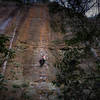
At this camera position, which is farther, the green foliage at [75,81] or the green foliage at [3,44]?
the green foliage at [3,44]

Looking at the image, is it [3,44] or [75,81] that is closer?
[75,81]

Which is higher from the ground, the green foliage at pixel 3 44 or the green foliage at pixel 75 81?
the green foliage at pixel 3 44

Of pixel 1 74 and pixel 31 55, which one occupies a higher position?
pixel 31 55

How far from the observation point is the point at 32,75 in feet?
23.5

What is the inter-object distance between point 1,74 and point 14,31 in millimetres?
6621

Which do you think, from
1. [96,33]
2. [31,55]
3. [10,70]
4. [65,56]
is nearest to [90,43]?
[96,33]

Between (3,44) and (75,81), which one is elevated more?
(3,44)


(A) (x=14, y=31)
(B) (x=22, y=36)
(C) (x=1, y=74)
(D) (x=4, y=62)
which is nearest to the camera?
(C) (x=1, y=74)

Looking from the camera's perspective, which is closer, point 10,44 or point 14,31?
point 10,44

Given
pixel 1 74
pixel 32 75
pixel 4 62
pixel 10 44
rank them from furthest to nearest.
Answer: pixel 10 44, pixel 4 62, pixel 32 75, pixel 1 74

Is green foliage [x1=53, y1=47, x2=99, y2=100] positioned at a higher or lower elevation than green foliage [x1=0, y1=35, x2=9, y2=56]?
lower

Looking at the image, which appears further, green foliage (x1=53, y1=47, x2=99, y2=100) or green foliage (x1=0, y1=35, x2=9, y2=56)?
green foliage (x1=0, y1=35, x2=9, y2=56)

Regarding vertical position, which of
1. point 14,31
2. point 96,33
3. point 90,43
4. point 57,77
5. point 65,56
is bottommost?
point 57,77

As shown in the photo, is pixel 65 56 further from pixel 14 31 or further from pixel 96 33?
pixel 14 31
